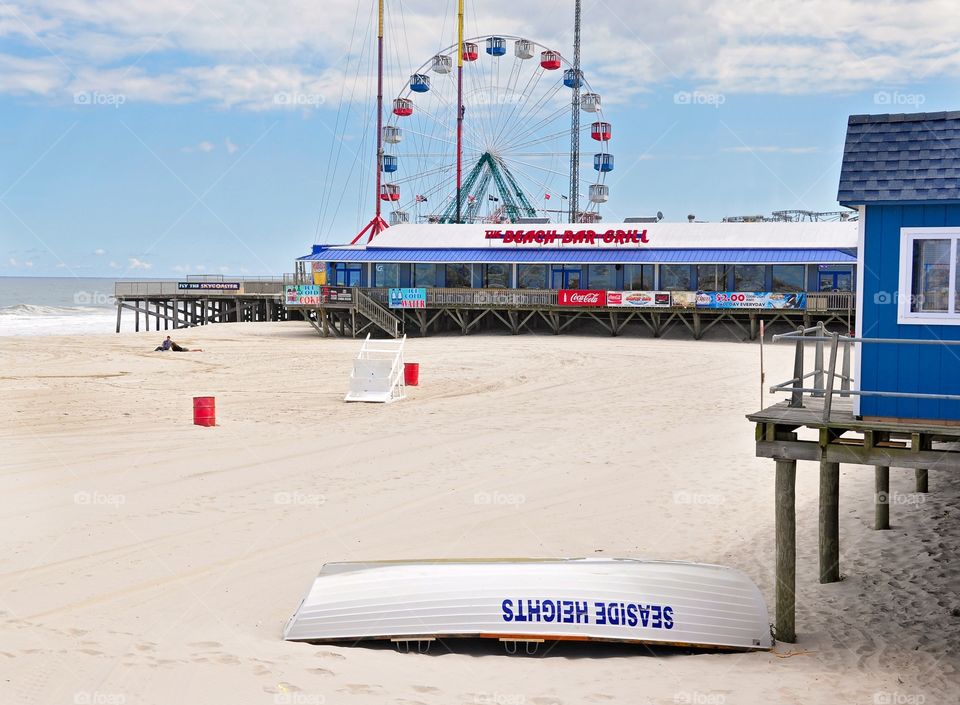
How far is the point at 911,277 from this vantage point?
857 centimetres

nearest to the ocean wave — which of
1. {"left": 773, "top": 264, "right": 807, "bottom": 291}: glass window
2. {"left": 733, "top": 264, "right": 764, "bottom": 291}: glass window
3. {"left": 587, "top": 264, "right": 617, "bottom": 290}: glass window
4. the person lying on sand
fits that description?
the person lying on sand

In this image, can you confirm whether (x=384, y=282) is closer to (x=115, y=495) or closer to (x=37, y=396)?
(x=37, y=396)

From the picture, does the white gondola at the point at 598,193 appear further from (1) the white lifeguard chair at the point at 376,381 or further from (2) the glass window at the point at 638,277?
(1) the white lifeguard chair at the point at 376,381

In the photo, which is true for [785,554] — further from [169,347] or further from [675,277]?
[675,277]

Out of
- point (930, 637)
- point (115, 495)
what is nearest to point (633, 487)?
point (930, 637)

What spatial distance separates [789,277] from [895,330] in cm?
3101

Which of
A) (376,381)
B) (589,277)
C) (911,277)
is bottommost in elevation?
(376,381)

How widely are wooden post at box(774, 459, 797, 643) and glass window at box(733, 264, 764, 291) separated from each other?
3094 centimetres

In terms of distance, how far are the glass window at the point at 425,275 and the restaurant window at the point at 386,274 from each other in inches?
33.0

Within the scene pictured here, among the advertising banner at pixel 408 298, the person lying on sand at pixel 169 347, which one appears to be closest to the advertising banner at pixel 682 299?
the advertising banner at pixel 408 298

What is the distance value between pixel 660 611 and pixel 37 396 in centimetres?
1685

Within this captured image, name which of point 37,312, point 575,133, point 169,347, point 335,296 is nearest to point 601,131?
point 575,133

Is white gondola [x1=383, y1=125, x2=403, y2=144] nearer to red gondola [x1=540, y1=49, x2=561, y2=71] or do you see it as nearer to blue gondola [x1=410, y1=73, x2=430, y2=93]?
blue gondola [x1=410, y1=73, x2=430, y2=93]

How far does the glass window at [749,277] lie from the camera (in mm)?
38656
